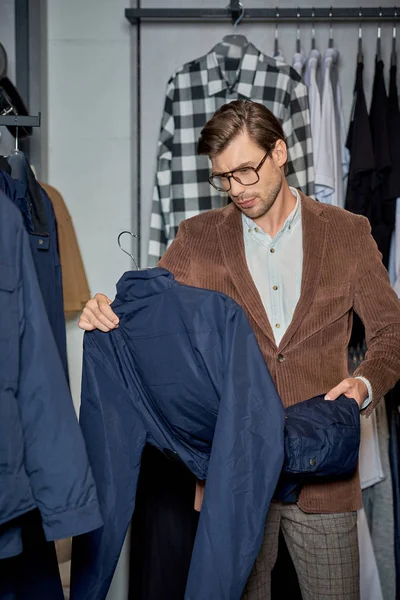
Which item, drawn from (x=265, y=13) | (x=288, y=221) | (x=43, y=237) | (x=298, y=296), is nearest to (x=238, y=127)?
(x=288, y=221)

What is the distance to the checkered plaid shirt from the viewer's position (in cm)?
294

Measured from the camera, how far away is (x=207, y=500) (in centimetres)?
165

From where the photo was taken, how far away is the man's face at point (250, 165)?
6.51 feet

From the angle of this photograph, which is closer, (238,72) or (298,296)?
(298,296)

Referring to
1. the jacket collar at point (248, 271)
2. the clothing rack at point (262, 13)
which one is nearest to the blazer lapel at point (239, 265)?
the jacket collar at point (248, 271)

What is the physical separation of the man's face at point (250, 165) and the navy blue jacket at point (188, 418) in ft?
1.10

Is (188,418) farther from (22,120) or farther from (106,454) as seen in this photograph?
(22,120)

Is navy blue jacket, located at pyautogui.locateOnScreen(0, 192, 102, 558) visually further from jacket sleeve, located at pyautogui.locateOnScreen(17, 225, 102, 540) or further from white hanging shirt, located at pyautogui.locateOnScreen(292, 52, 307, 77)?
white hanging shirt, located at pyautogui.locateOnScreen(292, 52, 307, 77)

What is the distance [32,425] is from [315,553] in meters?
0.78

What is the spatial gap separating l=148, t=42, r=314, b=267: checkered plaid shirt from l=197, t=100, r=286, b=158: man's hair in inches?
36.6

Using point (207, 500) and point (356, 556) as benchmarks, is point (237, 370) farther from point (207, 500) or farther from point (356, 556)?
point (356, 556)

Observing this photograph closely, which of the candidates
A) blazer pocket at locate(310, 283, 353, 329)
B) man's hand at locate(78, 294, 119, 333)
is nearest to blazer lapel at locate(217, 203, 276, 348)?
blazer pocket at locate(310, 283, 353, 329)

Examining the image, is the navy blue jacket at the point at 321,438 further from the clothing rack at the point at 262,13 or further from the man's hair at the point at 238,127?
the clothing rack at the point at 262,13

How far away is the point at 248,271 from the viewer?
2.01 meters
